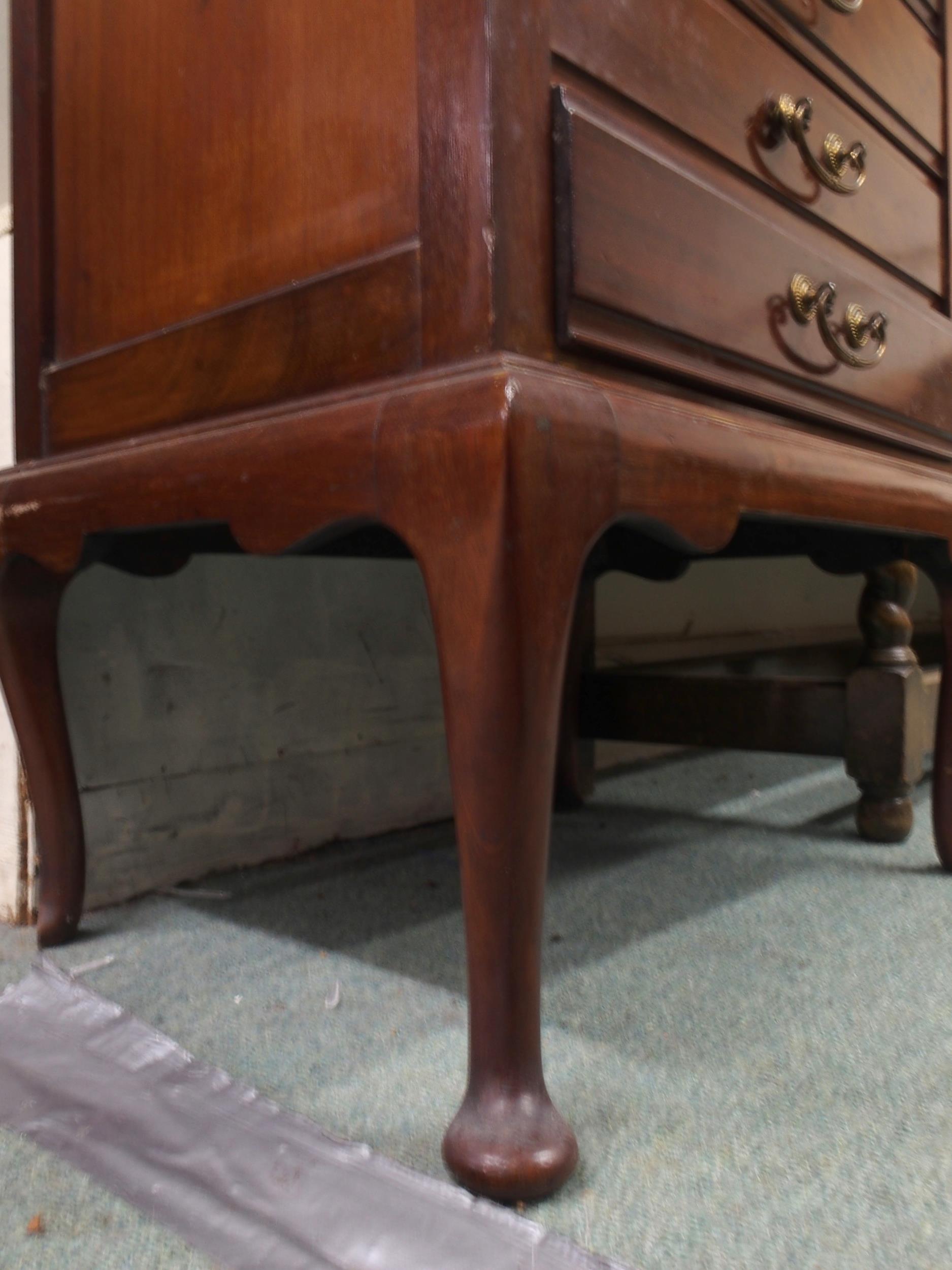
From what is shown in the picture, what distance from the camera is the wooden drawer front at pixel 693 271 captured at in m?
0.48

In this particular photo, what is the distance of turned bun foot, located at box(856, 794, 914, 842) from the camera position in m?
1.09

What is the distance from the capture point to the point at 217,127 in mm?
596

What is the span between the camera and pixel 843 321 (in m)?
0.72

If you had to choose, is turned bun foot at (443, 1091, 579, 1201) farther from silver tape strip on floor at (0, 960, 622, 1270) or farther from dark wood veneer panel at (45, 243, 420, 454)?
dark wood veneer panel at (45, 243, 420, 454)

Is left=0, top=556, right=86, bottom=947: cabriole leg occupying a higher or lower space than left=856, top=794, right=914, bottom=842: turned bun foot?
higher

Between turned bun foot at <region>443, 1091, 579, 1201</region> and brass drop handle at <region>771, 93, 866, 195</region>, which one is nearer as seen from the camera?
turned bun foot at <region>443, 1091, 579, 1201</region>

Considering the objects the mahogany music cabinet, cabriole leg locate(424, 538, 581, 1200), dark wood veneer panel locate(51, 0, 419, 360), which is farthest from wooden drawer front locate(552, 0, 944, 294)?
cabriole leg locate(424, 538, 581, 1200)

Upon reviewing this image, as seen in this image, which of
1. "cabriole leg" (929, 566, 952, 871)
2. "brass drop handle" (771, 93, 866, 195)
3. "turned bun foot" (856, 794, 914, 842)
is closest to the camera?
"brass drop handle" (771, 93, 866, 195)

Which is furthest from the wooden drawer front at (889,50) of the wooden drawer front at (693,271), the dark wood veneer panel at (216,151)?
the dark wood veneer panel at (216,151)

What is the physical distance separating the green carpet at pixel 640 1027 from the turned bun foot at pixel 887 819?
3 centimetres

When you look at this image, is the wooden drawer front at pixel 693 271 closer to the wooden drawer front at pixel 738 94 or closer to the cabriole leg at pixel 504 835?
the wooden drawer front at pixel 738 94

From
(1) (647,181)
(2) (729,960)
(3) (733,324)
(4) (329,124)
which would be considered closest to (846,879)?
(2) (729,960)

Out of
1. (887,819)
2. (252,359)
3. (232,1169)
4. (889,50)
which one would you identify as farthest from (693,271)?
(887,819)

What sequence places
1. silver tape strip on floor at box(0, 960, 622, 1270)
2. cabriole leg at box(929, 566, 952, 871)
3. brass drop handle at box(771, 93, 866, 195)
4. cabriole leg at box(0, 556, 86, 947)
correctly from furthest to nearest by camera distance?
cabriole leg at box(929, 566, 952, 871), cabriole leg at box(0, 556, 86, 947), brass drop handle at box(771, 93, 866, 195), silver tape strip on floor at box(0, 960, 622, 1270)
